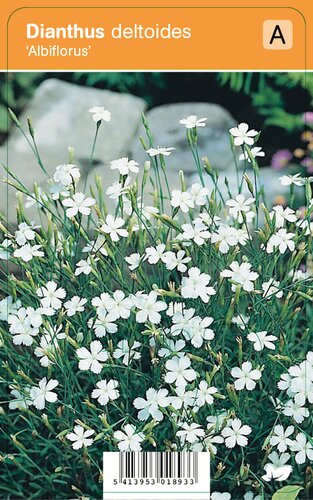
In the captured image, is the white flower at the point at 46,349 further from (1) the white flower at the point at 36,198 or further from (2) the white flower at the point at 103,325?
(1) the white flower at the point at 36,198

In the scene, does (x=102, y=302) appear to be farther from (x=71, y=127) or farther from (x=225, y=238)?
(x=71, y=127)

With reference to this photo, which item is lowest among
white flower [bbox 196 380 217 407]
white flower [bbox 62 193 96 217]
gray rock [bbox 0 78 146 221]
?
white flower [bbox 196 380 217 407]

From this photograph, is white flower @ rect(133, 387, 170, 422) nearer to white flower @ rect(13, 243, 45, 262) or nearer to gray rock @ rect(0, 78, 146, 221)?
white flower @ rect(13, 243, 45, 262)

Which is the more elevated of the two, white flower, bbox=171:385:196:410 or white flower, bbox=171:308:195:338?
white flower, bbox=171:308:195:338
